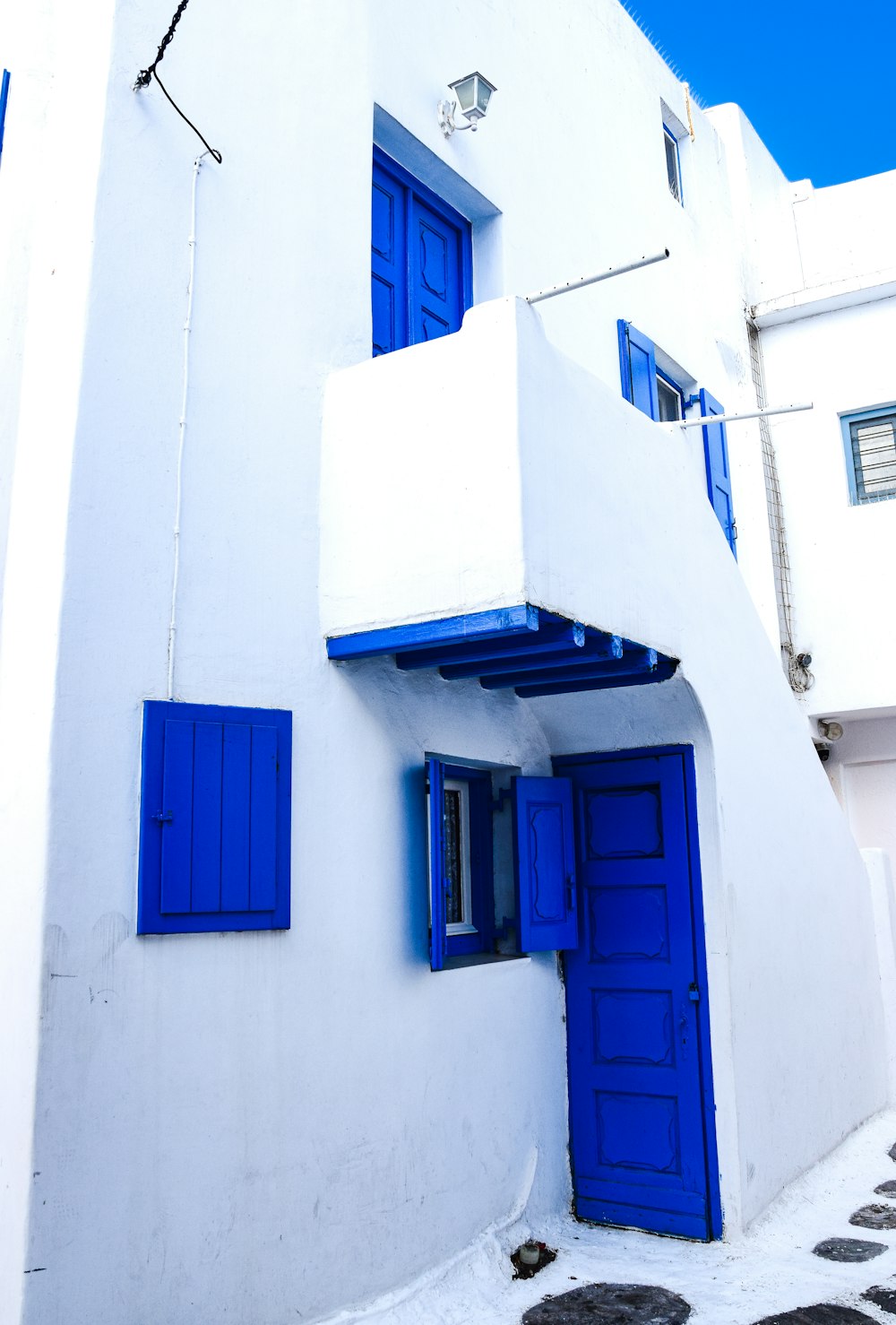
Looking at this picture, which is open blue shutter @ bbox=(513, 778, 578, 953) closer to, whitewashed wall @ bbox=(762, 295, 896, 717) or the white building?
the white building

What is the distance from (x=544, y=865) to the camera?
5914mm

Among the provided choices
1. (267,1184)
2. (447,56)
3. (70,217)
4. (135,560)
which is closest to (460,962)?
(267,1184)

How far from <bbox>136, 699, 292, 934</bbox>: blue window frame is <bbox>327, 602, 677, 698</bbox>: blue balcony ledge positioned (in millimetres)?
616

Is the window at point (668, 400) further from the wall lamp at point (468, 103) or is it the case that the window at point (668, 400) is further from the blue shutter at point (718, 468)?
the wall lamp at point (468, 103)

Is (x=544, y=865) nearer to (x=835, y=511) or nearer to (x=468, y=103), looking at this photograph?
(x=468, y=103)

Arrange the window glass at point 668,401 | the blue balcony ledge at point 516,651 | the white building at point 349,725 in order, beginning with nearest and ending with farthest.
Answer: the white building at point 349,725, the blue balcony ledge at point 516,651, the window glass at point 668,401

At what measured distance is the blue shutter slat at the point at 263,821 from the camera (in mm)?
4344

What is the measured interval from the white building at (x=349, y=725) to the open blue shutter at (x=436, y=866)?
0.08 feet

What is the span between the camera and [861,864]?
8.37m

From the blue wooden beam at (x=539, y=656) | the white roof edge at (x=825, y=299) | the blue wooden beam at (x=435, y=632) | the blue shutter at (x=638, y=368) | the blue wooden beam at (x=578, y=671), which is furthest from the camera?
the white roof edge at (x=825, y=299)

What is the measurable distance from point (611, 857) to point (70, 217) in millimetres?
4211

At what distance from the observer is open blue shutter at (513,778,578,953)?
5.77 m

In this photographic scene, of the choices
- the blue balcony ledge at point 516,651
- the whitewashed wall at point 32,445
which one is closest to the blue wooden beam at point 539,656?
the blue balcony ledge at point 516,651

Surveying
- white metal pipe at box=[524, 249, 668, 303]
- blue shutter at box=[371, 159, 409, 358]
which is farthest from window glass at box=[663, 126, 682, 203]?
white metal pipe at box=[524, 249, 668, 303]
